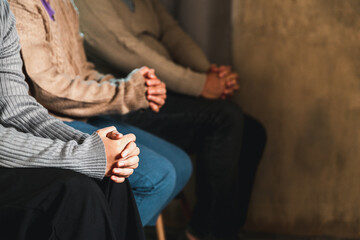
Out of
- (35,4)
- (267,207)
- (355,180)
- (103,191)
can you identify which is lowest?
(267,207)

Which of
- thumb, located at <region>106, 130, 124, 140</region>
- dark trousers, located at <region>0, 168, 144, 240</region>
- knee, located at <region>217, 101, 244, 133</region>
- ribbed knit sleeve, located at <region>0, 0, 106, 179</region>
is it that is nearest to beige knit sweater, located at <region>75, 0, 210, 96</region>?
knee, located at <region>217, 101, 244, 133</region>

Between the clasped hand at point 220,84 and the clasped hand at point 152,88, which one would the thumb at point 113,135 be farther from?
the clasped hand at point 220,84

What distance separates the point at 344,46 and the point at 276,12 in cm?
29

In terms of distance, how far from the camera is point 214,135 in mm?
1396

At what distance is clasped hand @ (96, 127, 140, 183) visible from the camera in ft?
2.37

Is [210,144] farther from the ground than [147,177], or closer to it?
closer to it

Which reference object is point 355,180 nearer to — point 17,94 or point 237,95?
point 237,95

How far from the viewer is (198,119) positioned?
1.38 m

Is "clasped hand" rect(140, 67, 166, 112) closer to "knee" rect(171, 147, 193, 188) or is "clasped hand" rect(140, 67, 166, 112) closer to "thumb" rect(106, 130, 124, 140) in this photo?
"knee" rect(171, 147, 193, 188)

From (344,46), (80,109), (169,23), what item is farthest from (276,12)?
(80,109)

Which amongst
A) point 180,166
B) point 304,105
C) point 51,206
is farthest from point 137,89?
point 304,105

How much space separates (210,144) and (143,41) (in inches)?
16.1

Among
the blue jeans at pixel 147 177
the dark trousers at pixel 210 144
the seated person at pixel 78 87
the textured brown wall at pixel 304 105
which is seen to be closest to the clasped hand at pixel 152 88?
the seated person at pixel 78 87

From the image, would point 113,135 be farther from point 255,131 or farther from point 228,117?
point 255,131
